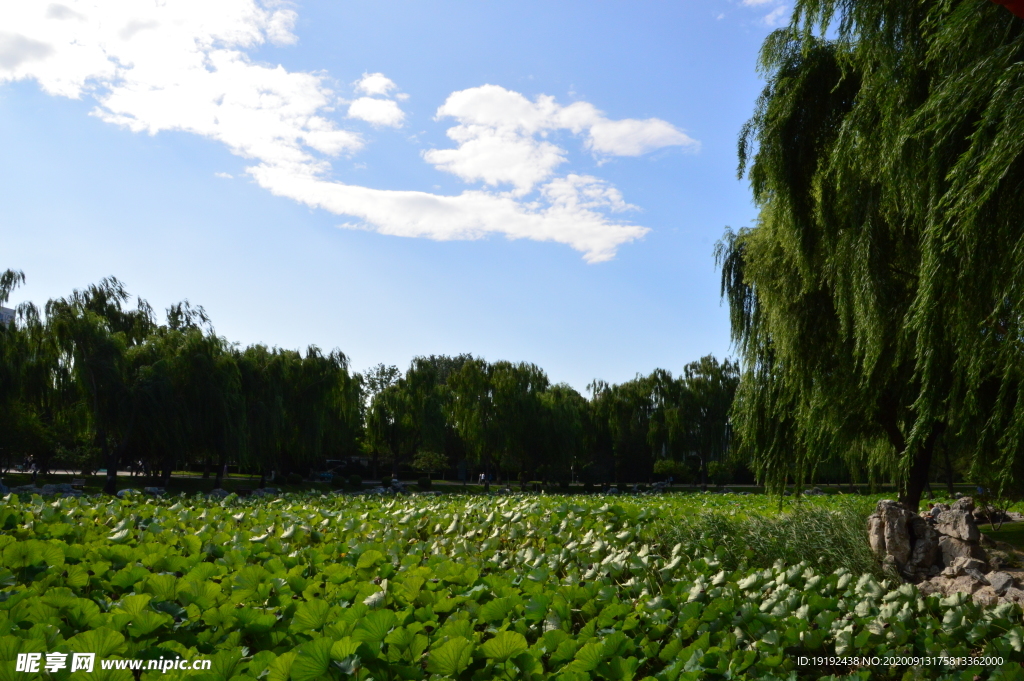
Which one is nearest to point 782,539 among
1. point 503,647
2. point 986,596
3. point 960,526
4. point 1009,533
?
point 986,596

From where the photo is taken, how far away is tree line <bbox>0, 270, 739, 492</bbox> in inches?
755

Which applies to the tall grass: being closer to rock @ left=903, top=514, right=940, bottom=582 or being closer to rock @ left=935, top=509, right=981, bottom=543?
rock @ left=903, top=514, right=940, bottom=582

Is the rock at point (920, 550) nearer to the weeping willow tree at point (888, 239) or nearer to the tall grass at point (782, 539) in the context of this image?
the tall grass at point (782, 539)

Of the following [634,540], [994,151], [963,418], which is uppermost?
[994,151]

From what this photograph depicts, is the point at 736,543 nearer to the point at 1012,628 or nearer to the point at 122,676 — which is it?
the point at 1012,628

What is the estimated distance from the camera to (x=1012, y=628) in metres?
3.33

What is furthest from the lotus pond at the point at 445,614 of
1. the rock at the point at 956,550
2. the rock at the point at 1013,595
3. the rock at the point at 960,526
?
the rock at the point at 960,526

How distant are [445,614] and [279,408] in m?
21.8

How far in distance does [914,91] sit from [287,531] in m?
6.02

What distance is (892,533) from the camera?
576 centimetres

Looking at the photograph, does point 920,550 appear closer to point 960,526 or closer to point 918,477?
point 960,526

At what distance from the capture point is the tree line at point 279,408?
19188 millimetres

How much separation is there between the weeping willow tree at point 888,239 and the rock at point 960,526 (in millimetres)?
483

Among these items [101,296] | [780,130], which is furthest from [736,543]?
[101,296]
